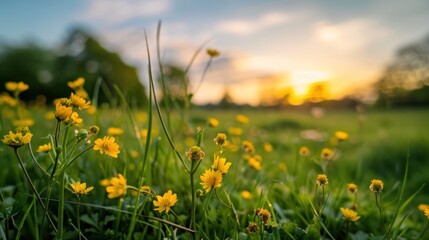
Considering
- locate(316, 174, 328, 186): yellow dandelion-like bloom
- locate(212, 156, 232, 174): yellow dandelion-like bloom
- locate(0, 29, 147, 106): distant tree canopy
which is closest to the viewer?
locate(212, 156, 232, 174): yellow dandelion-like bloom

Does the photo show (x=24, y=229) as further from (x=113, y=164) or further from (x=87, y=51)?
(x=87, y=51)

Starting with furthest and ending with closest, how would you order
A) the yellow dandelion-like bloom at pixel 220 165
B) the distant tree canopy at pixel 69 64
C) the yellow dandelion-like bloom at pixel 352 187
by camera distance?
the distant tree canopy at pixel 69 64
the yellow dandelion-like bloom at pixel 352 187
the yellow dandelion-like bloom at pixel 220 165

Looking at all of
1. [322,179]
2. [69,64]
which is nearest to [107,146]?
[322,179]

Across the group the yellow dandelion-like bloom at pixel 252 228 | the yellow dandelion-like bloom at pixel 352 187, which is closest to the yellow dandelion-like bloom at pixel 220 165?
the yellow dandelion-like bloom at pixel 252 228

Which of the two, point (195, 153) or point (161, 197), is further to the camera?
point (161, 197)

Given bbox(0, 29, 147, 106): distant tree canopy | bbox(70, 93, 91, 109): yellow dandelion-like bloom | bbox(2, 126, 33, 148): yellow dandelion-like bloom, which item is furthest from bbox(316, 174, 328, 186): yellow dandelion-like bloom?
bbox(0, 29, 147, 106): distant tree canopy

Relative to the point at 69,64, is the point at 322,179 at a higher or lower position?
lower

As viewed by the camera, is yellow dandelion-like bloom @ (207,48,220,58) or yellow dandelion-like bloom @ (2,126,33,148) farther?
yellow dandelion-like bloom @ (207,48,220,58)

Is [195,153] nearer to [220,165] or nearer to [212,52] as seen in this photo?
[220,165]

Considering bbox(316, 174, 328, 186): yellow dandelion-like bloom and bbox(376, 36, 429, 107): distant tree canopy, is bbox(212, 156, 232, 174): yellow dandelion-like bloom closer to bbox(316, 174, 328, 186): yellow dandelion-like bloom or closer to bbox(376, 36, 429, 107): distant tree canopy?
bbox(316, 174, 328, 186): yellow dandelion-like bloom

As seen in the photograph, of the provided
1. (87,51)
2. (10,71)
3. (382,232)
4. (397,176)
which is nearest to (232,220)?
(382,232)

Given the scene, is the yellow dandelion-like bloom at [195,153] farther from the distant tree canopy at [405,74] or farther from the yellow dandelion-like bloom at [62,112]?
the distant tree canopy at [405,74]

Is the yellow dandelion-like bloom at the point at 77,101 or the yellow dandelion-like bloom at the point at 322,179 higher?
the yellow dandelion-like bloom at the point at 77,101

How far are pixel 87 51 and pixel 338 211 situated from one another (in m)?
26.4
